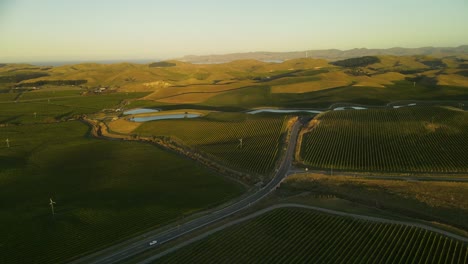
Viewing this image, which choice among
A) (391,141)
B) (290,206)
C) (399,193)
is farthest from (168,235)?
(391,141)

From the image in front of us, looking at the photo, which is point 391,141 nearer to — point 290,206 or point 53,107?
point 290,206

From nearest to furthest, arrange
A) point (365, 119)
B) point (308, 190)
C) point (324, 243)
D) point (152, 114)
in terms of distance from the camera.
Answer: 1. point (324, 243)
2. point (308, 190)
3. point (365, 119)
4. point (152, 114)

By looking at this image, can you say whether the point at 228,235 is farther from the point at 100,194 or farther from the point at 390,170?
the point at 390,170

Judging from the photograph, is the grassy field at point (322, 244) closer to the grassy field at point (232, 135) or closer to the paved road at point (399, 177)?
the paved road at point (399, 177)

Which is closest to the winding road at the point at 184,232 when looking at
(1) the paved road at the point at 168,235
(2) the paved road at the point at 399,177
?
(1) the paved road at the point at 168,235

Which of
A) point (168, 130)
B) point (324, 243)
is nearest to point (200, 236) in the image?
point (324, 243)
